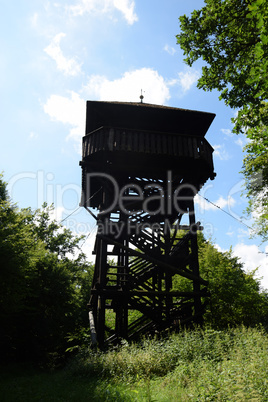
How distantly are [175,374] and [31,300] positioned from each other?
12664 millimetres

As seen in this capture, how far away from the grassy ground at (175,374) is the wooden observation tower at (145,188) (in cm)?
217

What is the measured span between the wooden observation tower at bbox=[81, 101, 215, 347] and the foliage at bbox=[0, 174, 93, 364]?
3977 mm

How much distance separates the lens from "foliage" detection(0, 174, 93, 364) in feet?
40.5

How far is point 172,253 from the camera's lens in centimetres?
1136

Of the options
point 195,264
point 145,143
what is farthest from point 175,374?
point 145,143

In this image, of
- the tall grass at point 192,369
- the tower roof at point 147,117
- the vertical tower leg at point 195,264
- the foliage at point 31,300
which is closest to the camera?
the tall grass at point 192,369

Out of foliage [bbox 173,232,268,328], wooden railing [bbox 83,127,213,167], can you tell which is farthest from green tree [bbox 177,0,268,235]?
foliage [bbox 173,232,268,328]

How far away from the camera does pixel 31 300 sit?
52.9 feet

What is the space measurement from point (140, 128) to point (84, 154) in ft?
8.22

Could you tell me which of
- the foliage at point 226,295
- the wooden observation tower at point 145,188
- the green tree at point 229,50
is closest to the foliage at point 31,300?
the wooden observation tower at point 145,188

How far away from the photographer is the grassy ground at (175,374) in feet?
13.8

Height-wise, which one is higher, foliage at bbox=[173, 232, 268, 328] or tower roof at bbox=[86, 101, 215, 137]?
tower roof at bbox=[86, 101, 215, 137]

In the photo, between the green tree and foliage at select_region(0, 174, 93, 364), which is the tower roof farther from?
foliage at select_region(0, 174, 93, 364)

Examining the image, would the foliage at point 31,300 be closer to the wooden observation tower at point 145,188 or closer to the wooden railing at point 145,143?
Result: the wooden observation tower at point 145,188
